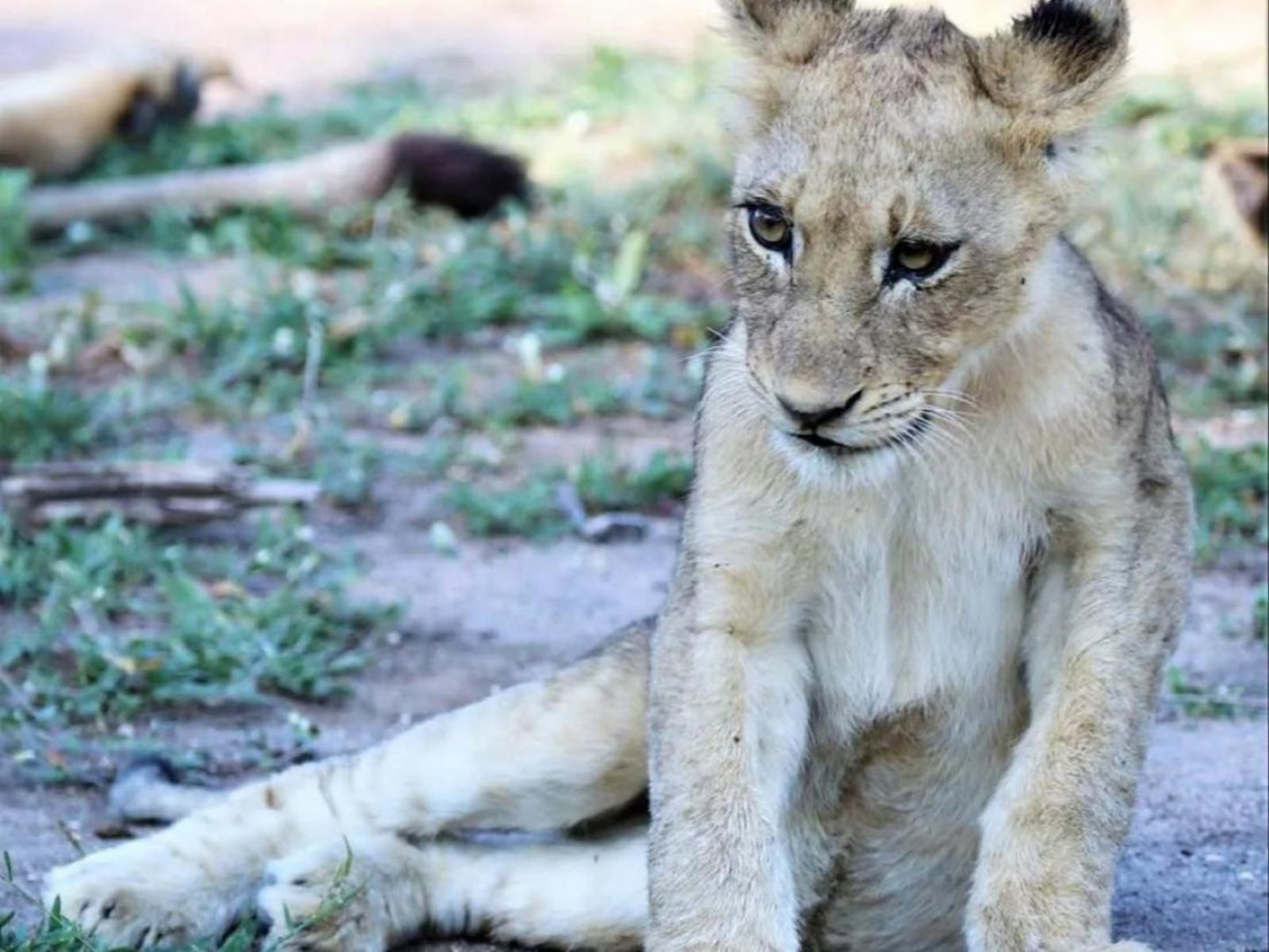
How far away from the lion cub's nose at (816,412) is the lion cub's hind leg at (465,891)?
103 cm

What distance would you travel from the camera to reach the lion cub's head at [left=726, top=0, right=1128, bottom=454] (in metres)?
3.34

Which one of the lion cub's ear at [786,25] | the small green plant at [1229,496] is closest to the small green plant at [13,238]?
the small green plant at [1229,496]

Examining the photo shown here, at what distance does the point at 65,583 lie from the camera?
5.54 meters

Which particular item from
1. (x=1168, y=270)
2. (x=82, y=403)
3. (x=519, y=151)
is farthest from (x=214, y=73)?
(x=1168, y=270)

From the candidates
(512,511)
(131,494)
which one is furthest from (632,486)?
(131,494)

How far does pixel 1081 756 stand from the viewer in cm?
350

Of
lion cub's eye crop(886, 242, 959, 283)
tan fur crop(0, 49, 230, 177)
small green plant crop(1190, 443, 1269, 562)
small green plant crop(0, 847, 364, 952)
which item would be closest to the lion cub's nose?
lion cub's eye crop(886, 242, 959, 283)

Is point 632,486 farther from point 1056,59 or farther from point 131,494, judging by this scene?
point 1056,59

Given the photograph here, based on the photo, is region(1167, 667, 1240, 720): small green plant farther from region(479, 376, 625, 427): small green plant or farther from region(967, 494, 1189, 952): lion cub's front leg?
region(479, 376, 625, 427): small green plant

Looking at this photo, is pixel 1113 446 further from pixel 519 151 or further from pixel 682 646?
pixel 519 151

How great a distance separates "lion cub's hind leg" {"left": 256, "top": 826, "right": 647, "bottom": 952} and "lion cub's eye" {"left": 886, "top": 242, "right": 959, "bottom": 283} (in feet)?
3.95

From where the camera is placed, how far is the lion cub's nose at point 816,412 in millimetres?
3311

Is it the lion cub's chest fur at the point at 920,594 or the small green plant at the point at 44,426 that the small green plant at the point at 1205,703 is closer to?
the lion cub's chest fur at the point at 920,594

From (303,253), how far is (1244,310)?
3.05 metres
